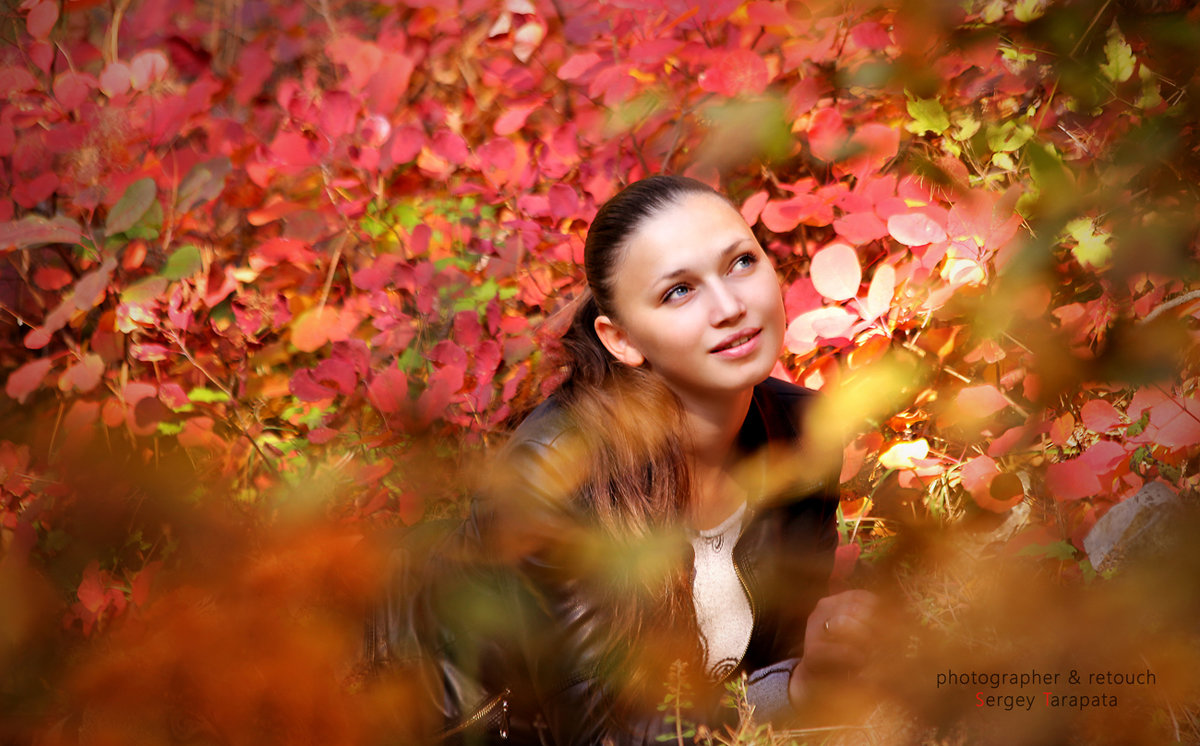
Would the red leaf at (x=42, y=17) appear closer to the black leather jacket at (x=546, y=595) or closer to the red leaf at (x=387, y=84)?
the red leaf at (x=387, y=84)

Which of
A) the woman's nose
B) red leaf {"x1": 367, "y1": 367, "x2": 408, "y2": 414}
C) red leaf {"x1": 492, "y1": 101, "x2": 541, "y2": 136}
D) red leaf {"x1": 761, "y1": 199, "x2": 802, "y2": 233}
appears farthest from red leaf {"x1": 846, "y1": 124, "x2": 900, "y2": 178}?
red leaf {"x1": 367, "y1": 367, "x2": 408, "y2": 414}

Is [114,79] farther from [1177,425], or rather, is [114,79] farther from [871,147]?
[1177,425]

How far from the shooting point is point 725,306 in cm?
113

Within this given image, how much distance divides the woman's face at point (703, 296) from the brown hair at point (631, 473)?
5cm

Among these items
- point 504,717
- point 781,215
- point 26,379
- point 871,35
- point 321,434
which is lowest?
point 504,717

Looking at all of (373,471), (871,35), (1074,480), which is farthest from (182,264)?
(1074,480)

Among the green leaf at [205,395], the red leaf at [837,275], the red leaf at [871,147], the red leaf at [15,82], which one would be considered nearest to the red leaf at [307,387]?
the green leaf at [205,395]

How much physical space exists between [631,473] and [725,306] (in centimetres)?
30

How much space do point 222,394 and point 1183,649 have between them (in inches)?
72.8

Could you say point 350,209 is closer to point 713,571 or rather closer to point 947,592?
point 713,571

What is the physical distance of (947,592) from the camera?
103cm

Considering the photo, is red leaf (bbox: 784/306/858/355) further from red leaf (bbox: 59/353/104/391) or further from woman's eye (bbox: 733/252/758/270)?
red leaf (bbox: 59/353/104/391)

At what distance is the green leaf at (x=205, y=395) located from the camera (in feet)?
6.35

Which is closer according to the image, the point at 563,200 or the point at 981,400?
the point at 981,400
